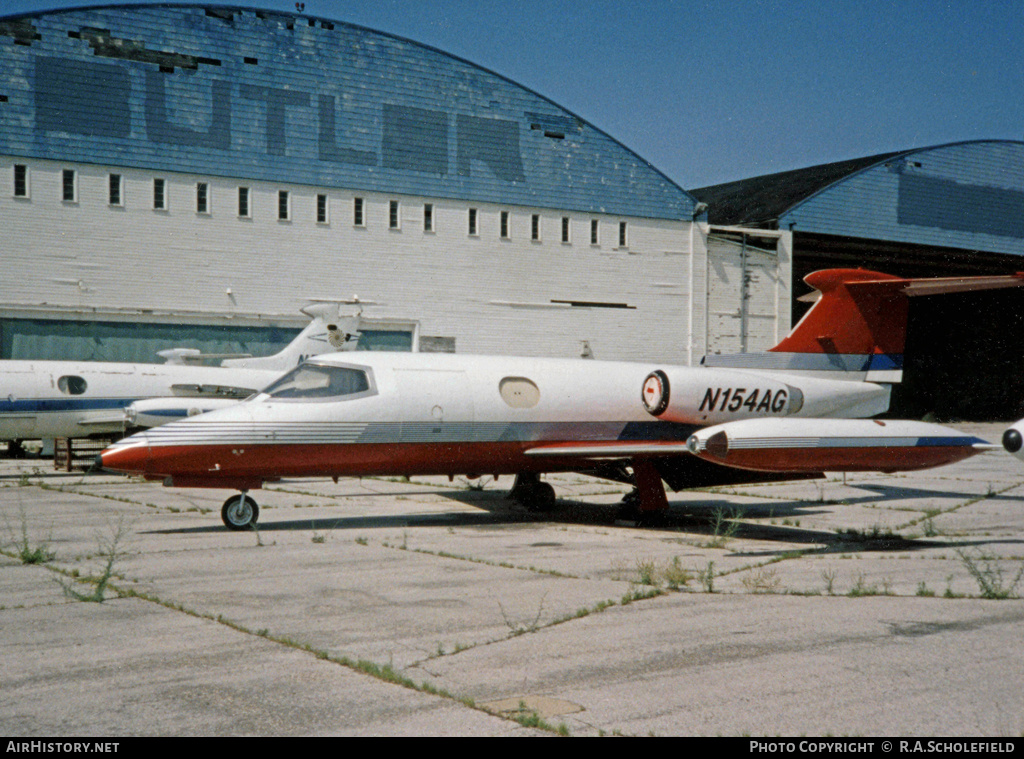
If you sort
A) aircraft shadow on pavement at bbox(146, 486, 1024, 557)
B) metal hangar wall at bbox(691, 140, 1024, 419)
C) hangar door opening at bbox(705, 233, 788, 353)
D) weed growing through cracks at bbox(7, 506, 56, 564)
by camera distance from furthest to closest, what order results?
metal hangar wall at bbox(691, 140, 1024, 419) → hangar door opening at bbox(705, 233, 788, 353) → aircraft shadow on pavement at bbox(146, 486, 1024, 557) → weed growing through cracks at bbox(7, 506, 56, 564)

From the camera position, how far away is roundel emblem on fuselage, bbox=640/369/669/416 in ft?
47.2

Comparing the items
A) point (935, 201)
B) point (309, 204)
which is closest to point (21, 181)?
point (309, 204)

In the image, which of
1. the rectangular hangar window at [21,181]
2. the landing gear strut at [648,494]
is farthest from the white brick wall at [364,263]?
the landing gear strut at [648,494]

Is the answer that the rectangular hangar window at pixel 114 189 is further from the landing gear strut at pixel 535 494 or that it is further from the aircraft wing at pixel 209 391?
the landing gear strut at pixel 535 494

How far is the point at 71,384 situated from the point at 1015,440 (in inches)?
828

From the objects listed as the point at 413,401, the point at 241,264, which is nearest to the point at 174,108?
the point at 241,264

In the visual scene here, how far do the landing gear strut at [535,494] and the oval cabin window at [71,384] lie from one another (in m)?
12.9

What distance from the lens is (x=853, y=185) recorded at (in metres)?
43.1

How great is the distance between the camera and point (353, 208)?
35.4 metres

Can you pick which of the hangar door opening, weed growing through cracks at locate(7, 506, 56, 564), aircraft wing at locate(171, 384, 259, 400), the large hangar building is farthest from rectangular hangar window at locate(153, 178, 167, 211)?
weed growing through cracks at locate(7, 506, 56, 564)

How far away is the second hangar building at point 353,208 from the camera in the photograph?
102 ft

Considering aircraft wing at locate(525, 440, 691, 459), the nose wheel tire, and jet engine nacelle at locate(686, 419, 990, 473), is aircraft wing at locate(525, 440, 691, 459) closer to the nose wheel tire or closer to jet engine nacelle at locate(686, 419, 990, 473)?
jet engine nacelle at locate(686, 419, 990, 473)

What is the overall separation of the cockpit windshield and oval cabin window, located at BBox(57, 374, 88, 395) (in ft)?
40.3

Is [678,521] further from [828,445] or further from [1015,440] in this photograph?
[1015,440]
